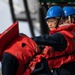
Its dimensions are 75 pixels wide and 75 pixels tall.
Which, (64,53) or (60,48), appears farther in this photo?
(64,53)

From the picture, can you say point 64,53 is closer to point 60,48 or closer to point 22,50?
point 60,48

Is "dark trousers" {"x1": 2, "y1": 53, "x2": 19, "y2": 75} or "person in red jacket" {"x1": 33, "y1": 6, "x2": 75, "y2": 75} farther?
"person in red jacket" {"x1": 33, "y1": 6, "x2": 75, "y2": 75}

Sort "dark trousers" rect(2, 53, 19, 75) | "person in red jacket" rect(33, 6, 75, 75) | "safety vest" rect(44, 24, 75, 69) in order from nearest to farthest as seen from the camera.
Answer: "dark trousers" rect(2, 53, 19, 75) < "person in red jacket" rect(33, 6, 75, 75) < "safety vest" rect(44, 24, 75, 69)

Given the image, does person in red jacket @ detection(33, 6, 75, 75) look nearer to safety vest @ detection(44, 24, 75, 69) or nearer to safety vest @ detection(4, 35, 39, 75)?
safety vest @ detection(44, 24, 75, 69)

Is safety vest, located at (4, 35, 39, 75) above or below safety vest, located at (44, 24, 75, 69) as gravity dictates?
above

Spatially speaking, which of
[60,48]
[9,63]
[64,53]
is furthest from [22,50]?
[64,53]

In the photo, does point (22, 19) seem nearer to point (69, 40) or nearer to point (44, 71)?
point (69, 40)

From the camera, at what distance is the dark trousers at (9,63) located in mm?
3021

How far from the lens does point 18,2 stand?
8445 mm

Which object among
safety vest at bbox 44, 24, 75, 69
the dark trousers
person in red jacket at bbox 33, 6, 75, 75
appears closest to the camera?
the dark trousers

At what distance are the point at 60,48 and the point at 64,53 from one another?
0.57ft

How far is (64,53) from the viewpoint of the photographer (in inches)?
157

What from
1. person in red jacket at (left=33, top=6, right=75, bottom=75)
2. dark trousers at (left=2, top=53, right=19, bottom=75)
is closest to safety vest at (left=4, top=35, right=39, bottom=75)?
dark trousers at (left=2, top=53, right=19, bottom=75)

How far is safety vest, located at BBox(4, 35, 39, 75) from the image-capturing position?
3.07m
